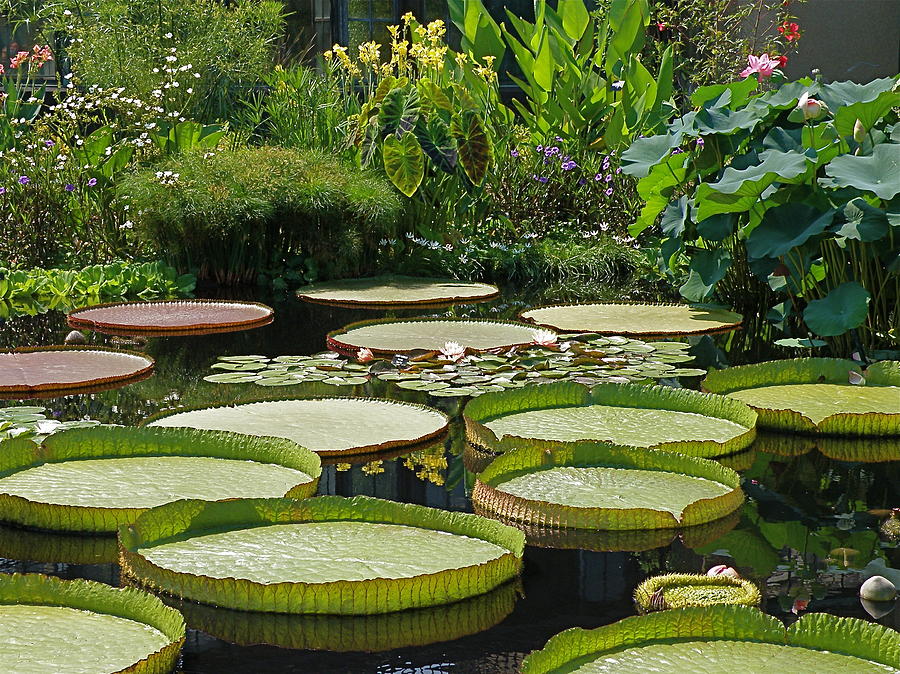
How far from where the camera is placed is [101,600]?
206 cm

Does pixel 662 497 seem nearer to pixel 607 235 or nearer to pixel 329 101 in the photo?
pixel 607 235

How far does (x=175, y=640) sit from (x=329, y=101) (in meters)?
6.54

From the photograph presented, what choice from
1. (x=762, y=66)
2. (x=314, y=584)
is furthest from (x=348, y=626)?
(x=762, y=66)

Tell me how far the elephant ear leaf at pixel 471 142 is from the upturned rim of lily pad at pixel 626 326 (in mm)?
1790

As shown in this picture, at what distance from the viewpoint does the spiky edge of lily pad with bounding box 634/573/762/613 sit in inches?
87.7

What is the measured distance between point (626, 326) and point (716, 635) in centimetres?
327

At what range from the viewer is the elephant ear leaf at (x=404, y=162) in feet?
22.3

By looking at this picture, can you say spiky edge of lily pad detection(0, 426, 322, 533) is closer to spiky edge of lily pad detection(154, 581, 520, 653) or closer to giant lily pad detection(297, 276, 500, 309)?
spiky edge of lily pad detection(154, 581, 520, 653)

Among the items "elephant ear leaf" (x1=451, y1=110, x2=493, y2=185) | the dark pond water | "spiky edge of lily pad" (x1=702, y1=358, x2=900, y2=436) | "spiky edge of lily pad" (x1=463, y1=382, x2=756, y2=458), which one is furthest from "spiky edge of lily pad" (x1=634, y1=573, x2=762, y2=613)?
"elephant ear leaf" (x1=451, y1=110, x2=493, y2=185)

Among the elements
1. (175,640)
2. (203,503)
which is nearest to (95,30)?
(203,503)

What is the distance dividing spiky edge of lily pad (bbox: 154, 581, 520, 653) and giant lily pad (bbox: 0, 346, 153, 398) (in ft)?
6.19

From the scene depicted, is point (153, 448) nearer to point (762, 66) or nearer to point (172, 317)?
point (172, 317)

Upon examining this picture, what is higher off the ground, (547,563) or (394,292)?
(394,292)

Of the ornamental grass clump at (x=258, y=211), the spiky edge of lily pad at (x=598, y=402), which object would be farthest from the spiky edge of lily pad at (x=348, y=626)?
the ornamental grass clump at (x=258, y=211)
